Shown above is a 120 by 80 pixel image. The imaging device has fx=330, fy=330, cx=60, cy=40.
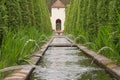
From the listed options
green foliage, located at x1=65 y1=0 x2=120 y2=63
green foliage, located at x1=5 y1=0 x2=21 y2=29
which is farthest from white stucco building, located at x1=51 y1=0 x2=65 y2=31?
green foliage, located at x1=5 y1=0 x2=21 y2=29

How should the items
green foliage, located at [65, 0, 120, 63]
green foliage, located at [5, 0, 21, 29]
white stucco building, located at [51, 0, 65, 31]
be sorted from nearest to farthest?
green foliage, located at [65, 0, 120, 63], green foliage, located at [5, 0, 21, 29], white stucco building, located at [51, 0, 65, 31]

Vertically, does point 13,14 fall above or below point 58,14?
above

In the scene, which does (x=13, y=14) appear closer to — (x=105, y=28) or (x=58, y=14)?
(x=105, y=28)

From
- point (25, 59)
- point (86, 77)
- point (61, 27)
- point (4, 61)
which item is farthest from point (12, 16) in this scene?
point (61, 27)

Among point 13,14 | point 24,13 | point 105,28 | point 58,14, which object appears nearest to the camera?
point 105,28

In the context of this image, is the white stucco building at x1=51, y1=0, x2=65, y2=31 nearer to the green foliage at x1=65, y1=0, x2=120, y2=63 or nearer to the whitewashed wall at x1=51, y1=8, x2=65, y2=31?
the whitewashed wall at x1=51, y1=8, x2=65, y2=31

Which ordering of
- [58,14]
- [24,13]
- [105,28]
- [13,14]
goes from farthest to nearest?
[58,14]
[24,13]
[13,14]
[105,28]

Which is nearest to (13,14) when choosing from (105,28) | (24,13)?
(105,28)

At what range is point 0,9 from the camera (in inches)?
241

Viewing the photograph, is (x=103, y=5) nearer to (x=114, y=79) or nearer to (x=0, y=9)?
(x=0, y=9)

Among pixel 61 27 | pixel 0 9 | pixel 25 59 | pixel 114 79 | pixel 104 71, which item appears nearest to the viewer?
→ pixel 114 79

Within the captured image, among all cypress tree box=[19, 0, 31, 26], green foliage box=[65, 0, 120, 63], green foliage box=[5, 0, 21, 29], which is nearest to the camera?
green foliage box=[65, 0, 120, 63]

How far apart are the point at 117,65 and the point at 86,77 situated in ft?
3.12

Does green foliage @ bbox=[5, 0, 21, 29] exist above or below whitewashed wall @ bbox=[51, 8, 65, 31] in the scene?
above
